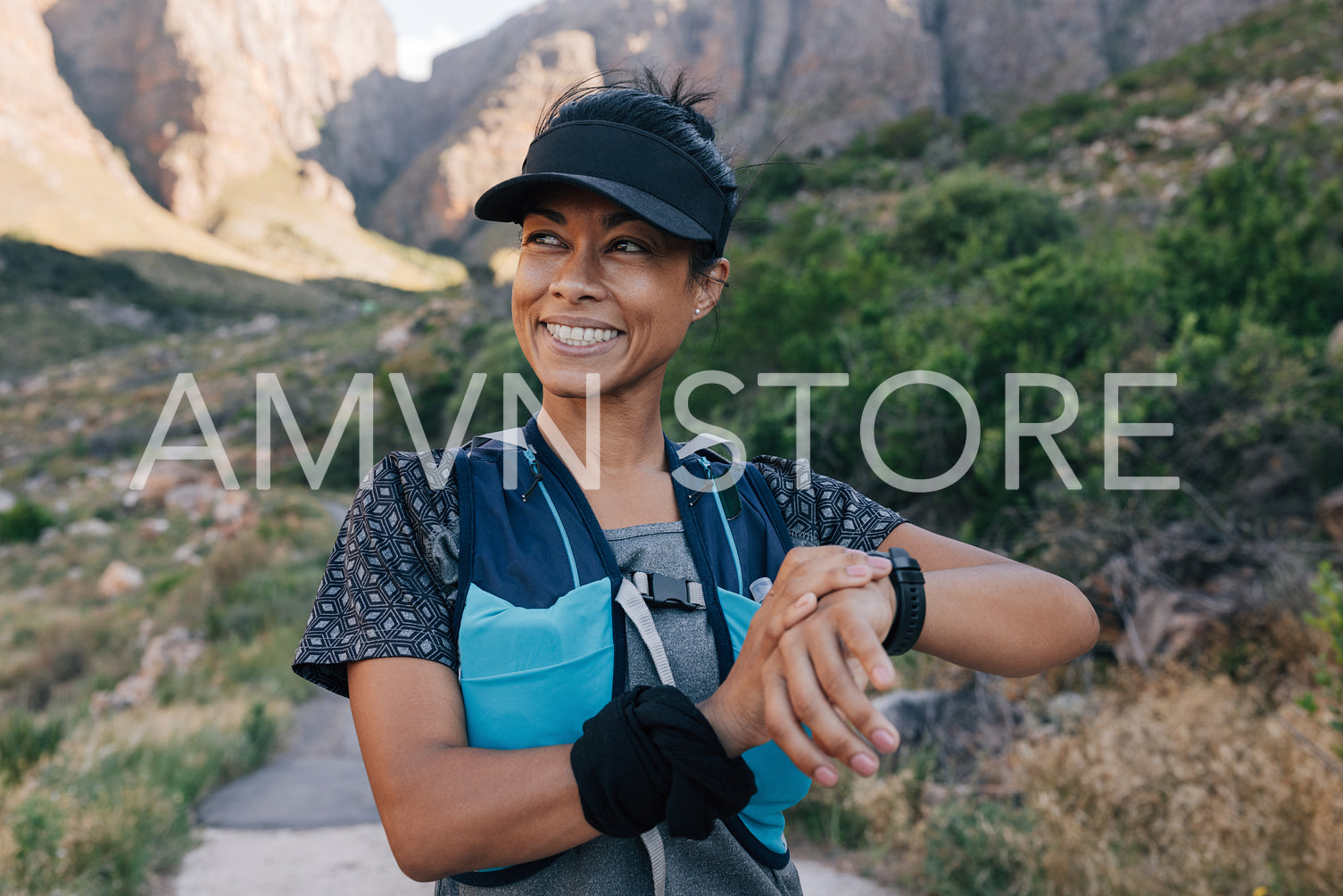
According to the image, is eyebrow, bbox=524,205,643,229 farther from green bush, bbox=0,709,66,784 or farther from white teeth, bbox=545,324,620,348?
green bush, bbox=0,709,66,784

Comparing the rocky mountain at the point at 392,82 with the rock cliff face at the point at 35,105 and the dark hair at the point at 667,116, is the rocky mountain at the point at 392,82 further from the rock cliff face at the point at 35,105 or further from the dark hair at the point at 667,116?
the dark hair at the point at 667,116

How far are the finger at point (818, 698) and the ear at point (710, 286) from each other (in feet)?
2.30

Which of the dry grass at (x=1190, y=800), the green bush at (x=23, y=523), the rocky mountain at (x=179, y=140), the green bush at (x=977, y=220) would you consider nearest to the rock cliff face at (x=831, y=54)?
the rocky mountain at (x=179, y=140)

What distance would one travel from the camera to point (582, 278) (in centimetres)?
124

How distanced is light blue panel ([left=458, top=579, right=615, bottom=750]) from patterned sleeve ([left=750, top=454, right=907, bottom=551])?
49 centimetres

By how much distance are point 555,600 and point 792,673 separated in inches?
14.3

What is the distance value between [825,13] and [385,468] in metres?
73.0

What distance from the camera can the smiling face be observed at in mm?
1227

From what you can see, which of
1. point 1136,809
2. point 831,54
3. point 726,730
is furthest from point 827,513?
point 831,54

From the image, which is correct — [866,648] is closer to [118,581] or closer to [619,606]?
[619,606]

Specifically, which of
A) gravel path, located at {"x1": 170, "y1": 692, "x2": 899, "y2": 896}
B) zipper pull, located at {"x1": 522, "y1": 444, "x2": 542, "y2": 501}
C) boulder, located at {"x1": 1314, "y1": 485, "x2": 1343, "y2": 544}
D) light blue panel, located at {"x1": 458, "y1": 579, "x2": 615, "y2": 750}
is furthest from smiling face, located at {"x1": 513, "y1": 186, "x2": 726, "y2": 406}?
boulder, located at {"x1": 1314, "y1": 485, "x2": 1343, "y2": 544}

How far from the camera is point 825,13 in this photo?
6438 cm

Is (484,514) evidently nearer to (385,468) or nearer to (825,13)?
(385,468)

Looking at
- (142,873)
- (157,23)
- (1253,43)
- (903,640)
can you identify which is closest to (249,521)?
(142,873)
